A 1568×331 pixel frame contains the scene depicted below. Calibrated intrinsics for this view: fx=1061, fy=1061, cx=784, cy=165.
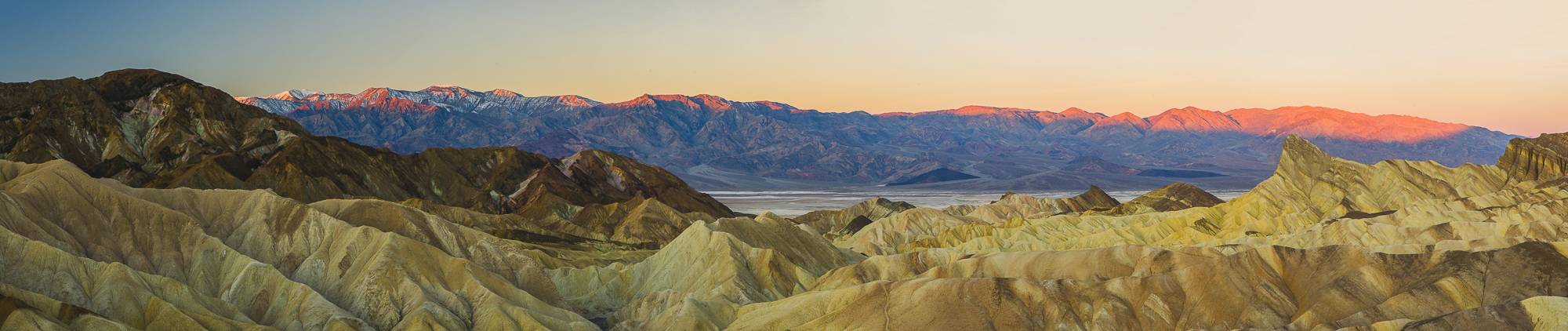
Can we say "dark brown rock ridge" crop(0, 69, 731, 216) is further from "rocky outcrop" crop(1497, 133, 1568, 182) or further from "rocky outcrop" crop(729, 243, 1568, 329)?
"rocky outcrop" crop(1497, 133, 1568, 182)

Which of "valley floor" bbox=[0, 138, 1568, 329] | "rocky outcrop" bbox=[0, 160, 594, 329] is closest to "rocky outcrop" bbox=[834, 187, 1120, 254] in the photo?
"valley floor" bbox=[0, 138, 1568, 329]

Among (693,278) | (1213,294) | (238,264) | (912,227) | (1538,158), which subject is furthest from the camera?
(912,227)

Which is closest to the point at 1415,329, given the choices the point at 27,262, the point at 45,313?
the point at 45,313

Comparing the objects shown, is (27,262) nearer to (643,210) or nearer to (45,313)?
(45,313)

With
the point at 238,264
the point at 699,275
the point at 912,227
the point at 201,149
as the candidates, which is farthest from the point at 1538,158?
the point at 201,149

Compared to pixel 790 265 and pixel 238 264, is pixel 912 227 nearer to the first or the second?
pixel 790 265

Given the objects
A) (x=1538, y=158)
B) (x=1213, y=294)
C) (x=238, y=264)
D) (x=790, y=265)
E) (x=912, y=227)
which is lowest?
(x=912, y=227)
